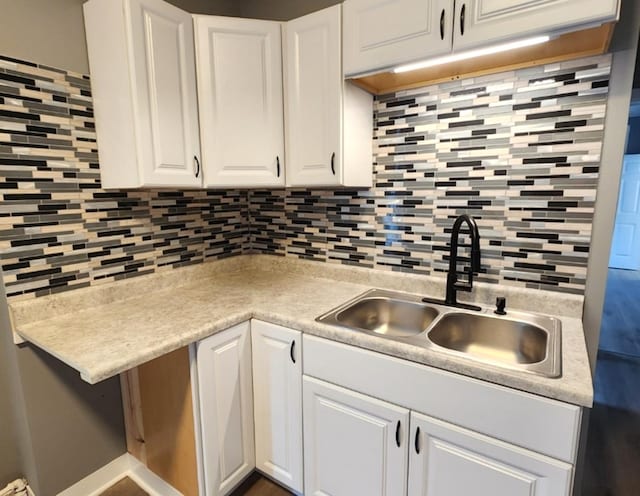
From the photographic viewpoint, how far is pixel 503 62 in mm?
1321

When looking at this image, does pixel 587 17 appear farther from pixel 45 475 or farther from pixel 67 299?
pixel 45 475

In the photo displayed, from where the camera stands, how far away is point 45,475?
1437 millimetres

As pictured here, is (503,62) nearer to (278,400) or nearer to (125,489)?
(278,400)

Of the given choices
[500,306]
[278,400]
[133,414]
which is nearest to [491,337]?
[500,306]

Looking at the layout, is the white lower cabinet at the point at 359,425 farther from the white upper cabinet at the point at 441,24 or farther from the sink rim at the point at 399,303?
the white upper cabinet at the point at 441,24

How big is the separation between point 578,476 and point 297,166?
170cm

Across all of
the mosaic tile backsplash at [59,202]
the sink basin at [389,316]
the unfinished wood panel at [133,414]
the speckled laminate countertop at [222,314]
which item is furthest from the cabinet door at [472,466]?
the mosaic tile backsplash at [59,202]

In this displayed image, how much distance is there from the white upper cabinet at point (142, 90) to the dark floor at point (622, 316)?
350cm

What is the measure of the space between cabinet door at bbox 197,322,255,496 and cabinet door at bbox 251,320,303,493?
4cm

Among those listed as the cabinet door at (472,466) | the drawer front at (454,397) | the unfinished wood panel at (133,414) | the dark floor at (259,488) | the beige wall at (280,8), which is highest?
the beige wall at (280,8)

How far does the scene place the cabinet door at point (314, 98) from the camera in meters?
1.47

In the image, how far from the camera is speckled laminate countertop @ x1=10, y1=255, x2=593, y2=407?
1.03 meters

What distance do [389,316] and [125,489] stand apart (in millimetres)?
1437

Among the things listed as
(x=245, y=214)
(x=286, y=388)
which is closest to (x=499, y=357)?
(x=286, y=388)
